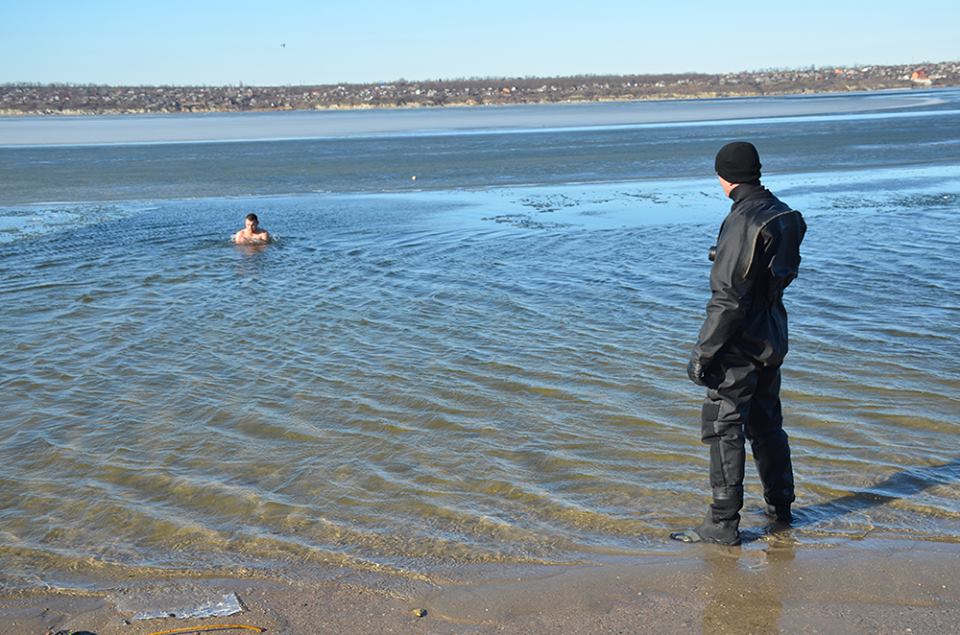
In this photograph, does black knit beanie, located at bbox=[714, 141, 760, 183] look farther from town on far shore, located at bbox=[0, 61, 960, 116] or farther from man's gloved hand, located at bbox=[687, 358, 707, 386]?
town on far shore, located at bbox=[0, 61, 960, 116]

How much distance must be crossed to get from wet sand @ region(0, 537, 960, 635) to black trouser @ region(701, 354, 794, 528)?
11.5 inches

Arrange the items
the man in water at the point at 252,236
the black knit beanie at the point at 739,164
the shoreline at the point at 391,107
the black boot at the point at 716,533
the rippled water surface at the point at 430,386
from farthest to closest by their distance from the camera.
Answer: the shoreline at the point at 391,107
the man in water at the point at 252,236
the rippled water surface at the point at 430,386
the black boot at the point at 716,533
the black knit beanie at the point at 739,164

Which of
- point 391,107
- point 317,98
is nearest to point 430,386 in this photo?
point 391,107

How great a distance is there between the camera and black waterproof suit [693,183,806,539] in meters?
4.82

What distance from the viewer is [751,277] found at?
4.81 m

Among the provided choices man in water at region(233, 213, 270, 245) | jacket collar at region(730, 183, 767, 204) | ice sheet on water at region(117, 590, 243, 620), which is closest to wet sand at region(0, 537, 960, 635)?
ice sheet on water at region(117, 590, 243, 620)

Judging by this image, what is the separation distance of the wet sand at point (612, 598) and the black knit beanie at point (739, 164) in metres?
1.86

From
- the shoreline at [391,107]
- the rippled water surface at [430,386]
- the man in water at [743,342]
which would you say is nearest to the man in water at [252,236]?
the rippled water surface at [430,386]

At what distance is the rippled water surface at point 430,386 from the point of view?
5.52m

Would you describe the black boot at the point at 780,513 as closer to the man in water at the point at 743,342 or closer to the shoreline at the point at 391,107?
the man in water at the point at 743,342

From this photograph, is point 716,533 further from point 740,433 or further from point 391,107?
point 391,107

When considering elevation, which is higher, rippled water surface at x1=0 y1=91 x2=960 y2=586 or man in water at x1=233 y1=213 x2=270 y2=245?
man in water at x1=233 y1=213 x2=270 y2=245

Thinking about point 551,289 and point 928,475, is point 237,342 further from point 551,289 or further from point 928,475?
point 928,475

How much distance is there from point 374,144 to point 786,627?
37204mm
